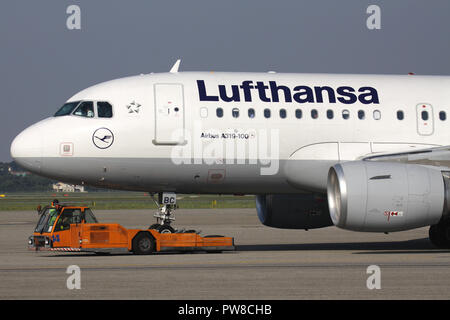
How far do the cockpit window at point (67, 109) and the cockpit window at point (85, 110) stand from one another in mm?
173

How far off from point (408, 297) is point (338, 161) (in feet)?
31.4

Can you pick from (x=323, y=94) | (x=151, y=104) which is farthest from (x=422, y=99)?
(x=151, y=104)

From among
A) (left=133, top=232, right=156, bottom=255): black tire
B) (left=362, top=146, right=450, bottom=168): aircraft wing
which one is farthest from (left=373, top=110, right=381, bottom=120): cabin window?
(left=133, top=232, right=156, bottom=255): black tire

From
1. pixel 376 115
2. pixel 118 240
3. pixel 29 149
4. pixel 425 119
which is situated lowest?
pixel 118 240

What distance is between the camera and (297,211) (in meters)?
23.7

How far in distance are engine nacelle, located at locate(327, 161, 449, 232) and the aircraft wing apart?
1.20 m

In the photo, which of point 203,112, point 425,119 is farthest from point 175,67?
point 425,119

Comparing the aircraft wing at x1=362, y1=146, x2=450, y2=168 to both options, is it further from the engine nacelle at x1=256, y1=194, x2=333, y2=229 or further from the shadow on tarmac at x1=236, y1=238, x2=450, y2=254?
the engine nacelle at x1=256, y1=194, x2=333, y2=229

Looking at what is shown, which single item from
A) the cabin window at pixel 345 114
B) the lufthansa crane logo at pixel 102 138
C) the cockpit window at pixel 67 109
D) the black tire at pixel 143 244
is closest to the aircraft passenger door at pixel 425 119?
the cabin window at pixel 345 114

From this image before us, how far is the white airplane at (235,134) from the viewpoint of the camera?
67.3 ft

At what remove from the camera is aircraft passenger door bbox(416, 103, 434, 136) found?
→ 22.3 meters

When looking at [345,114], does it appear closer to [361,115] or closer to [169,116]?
[361,115]

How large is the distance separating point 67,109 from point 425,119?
10.4 meters

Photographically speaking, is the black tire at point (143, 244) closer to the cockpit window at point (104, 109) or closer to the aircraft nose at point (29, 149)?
the aircraft nose at point (29, 149)
